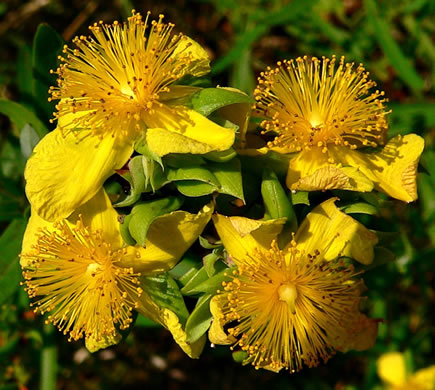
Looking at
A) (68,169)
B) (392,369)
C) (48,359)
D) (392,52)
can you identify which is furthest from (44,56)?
(392,369)

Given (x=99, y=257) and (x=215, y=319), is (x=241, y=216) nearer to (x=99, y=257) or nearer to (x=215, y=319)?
(x=215, y=319)

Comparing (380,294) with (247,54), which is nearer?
(380,294)

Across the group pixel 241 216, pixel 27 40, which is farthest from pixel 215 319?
pixel 27 40

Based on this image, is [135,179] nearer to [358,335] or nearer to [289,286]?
[289,286]

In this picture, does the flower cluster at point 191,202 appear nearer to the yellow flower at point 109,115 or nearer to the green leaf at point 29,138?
the yellow flower at point 109,115

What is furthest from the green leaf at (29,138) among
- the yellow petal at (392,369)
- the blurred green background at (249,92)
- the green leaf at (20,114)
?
the yellow petal at (392,369)

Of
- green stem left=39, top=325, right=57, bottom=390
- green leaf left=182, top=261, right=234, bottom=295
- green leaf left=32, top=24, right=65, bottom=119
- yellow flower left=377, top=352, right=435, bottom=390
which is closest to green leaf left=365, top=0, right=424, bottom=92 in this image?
yellow flower left=377, top=352, right=435, bottom=390

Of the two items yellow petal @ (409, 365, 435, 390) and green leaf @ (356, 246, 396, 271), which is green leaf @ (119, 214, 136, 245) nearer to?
green leaf @ (356, 246, 396, 271)
